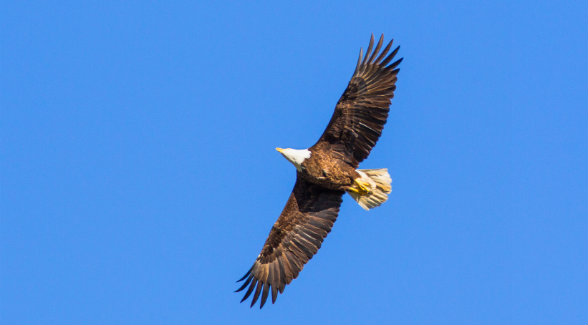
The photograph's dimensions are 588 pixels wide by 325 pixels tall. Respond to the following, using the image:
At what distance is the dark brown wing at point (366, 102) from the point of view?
12781mm

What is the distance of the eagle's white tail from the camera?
13320mm

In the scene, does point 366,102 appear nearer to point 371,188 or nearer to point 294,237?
point 371,188

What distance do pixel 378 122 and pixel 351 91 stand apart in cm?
59

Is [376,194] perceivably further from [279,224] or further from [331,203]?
[279,224]

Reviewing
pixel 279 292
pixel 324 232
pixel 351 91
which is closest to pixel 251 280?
pixel 279 292

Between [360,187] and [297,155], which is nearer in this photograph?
[297,155]

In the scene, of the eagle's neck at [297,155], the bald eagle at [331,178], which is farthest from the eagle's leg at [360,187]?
the eagle's neck at [297,155]

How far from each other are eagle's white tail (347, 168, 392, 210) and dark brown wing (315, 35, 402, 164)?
54 centimetres

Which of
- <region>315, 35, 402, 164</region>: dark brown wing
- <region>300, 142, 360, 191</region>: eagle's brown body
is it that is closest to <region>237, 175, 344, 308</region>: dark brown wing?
<region>300, 142, 360, 191</region>: eagle's brown body

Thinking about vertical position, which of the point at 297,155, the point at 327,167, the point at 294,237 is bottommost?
the point at 294,237

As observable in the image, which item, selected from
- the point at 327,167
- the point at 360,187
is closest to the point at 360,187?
the point at 360,187

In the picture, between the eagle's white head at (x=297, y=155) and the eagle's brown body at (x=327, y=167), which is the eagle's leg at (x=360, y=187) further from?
the eagle's white head at (x=297, y=155)

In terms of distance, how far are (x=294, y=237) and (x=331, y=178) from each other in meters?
1.21

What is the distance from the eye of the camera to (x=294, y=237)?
13672 millimetres
